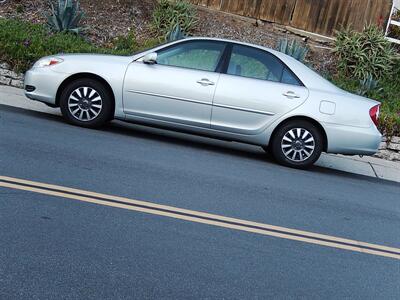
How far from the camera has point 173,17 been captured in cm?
1567

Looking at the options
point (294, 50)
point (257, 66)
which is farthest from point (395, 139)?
point (257, 66)

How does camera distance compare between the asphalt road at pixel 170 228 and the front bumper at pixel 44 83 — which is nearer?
the asphalt road at pixel 170 228

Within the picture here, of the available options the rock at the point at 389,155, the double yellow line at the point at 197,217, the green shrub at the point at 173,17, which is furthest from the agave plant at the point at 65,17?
the double yellow line at the point at 197,217

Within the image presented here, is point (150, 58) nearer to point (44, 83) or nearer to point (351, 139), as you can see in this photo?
point (44, 83)

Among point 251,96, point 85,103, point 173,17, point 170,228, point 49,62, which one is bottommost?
point 170,228

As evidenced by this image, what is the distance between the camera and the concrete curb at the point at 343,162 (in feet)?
36.4

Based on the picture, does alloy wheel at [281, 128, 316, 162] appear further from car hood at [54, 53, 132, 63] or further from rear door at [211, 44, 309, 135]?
car hood at [54, 53, 132, 63]

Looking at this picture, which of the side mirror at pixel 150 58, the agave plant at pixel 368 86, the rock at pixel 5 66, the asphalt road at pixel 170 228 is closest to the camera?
the asphalt road at pixel 170 228

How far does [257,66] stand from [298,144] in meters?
1.21

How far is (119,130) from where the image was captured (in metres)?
10.6

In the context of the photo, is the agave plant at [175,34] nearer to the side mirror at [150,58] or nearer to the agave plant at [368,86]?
the agave plant at [368,86]

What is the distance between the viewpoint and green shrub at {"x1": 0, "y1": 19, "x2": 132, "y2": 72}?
491 inches

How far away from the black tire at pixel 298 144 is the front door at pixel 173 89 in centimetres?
102

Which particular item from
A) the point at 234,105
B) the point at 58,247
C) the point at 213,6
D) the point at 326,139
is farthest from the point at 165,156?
the point at 213,6
